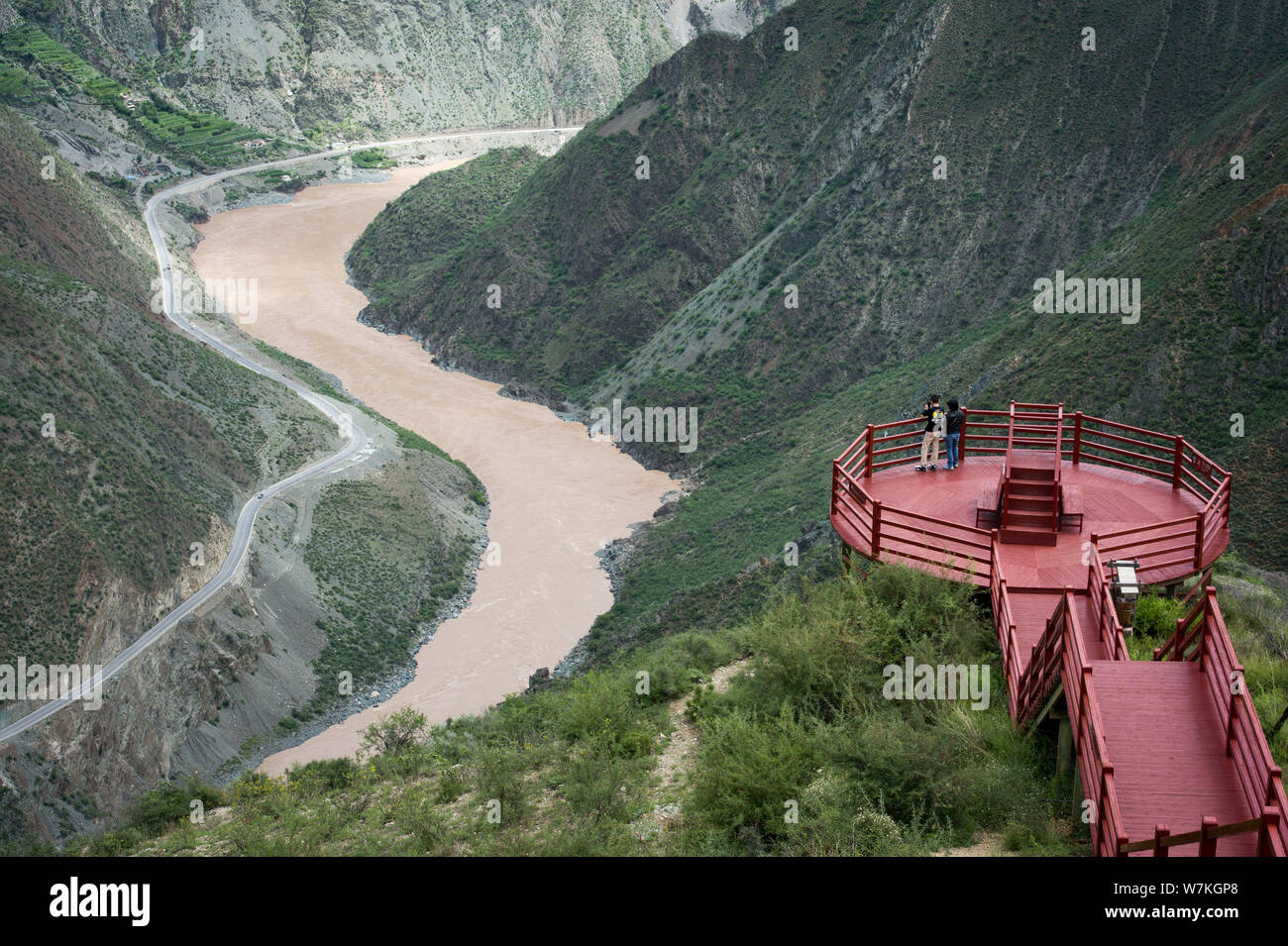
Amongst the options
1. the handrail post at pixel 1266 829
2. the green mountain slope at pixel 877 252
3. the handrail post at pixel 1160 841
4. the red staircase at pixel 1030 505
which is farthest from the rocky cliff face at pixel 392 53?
the handrail post at pixel 1266 829

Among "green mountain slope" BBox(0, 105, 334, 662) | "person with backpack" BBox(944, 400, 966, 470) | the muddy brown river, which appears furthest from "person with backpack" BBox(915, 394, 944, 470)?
"green mountain slope" BBox(0, 105, 334, 662)

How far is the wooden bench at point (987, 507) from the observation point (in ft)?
64.3

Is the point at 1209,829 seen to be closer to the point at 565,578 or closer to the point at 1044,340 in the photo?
the point at 1044,340

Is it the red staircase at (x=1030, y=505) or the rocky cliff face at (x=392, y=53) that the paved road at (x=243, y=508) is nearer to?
the red staircase at (x=1030, y=505)

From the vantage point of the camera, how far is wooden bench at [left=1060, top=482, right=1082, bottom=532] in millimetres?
19281

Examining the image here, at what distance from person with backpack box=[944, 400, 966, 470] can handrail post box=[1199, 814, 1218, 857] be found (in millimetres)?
13358

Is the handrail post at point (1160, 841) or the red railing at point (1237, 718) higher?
the red railing at point (1237, 718)

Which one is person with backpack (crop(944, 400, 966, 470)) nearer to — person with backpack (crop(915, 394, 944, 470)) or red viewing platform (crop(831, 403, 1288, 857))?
person with backpack (crop(915, 394, 944, 470))

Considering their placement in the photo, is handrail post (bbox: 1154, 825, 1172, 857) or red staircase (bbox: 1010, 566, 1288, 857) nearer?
handrail post (bbox: 1154, 825, 1172, 857)

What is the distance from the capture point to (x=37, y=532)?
127 feet

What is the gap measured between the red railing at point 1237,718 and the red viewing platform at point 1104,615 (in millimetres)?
19
